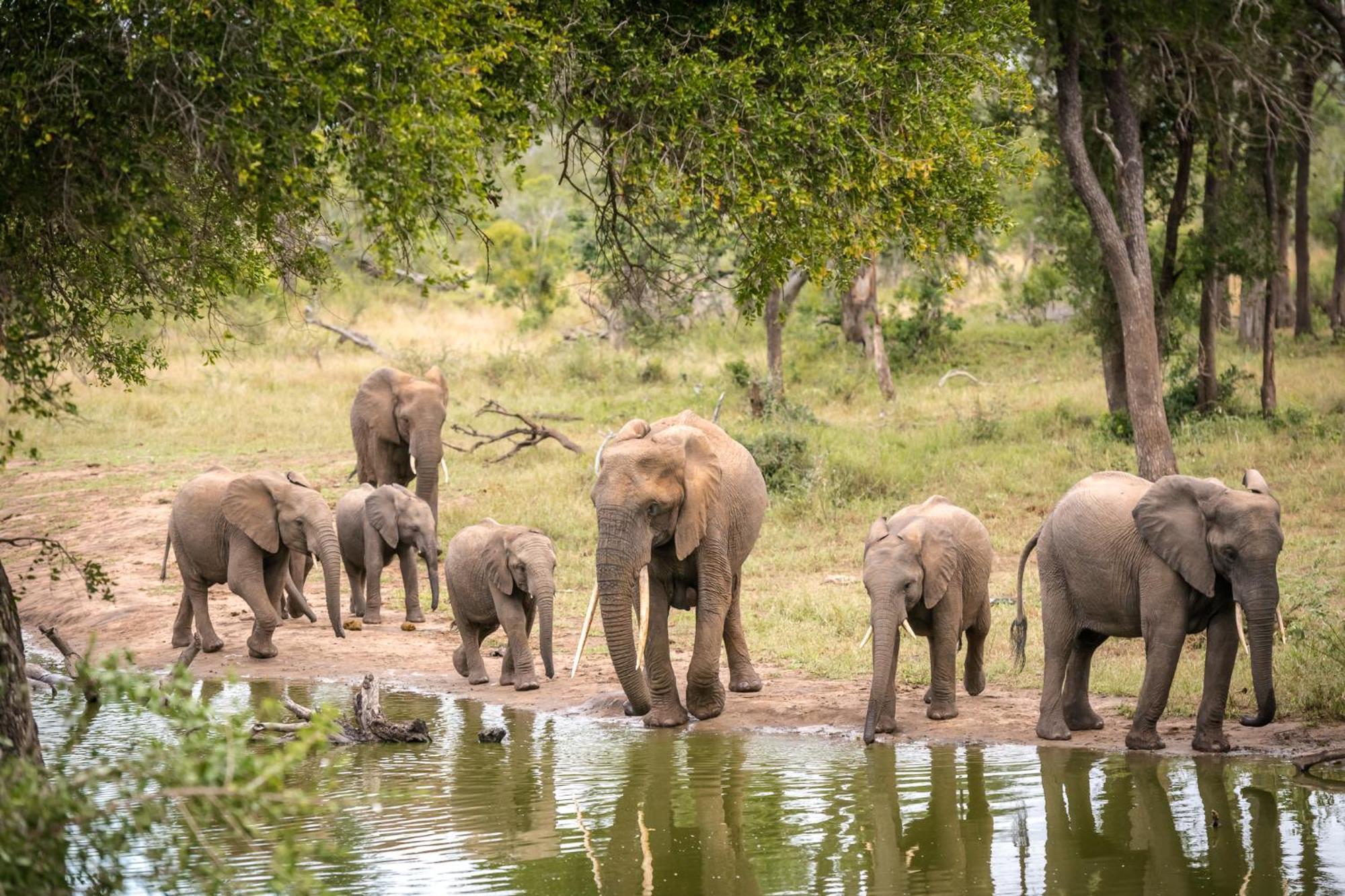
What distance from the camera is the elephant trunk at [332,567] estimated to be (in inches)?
509

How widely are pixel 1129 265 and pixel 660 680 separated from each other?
917 centimetres

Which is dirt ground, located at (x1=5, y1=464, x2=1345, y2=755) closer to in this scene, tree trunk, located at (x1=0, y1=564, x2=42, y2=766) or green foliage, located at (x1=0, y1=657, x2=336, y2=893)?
tree trunk, located at (x1=0, y1=564, x2=42, y2=766)

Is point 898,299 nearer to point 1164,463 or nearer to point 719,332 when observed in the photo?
point 719,332

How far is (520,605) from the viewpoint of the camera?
38.8 feet

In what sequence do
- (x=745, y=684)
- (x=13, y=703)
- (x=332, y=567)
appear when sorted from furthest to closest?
(x=332, y=567)
(x=745, y=684)
(x=13, y=703)

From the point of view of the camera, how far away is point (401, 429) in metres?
18.0

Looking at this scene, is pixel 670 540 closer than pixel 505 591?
Yes

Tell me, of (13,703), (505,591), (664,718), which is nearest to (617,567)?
(664,718)

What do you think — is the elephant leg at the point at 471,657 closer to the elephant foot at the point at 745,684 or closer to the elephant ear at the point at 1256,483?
the elephant foot at the point at 745,684

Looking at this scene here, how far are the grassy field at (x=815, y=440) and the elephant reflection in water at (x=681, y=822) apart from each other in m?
2.38

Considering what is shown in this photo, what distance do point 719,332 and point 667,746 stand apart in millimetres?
24593

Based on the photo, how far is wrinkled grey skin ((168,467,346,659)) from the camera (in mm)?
13086

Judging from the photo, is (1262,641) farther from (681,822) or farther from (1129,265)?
(1129,265)

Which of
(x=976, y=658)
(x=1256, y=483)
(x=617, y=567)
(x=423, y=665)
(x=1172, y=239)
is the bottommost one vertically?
(x=423, y=665)
